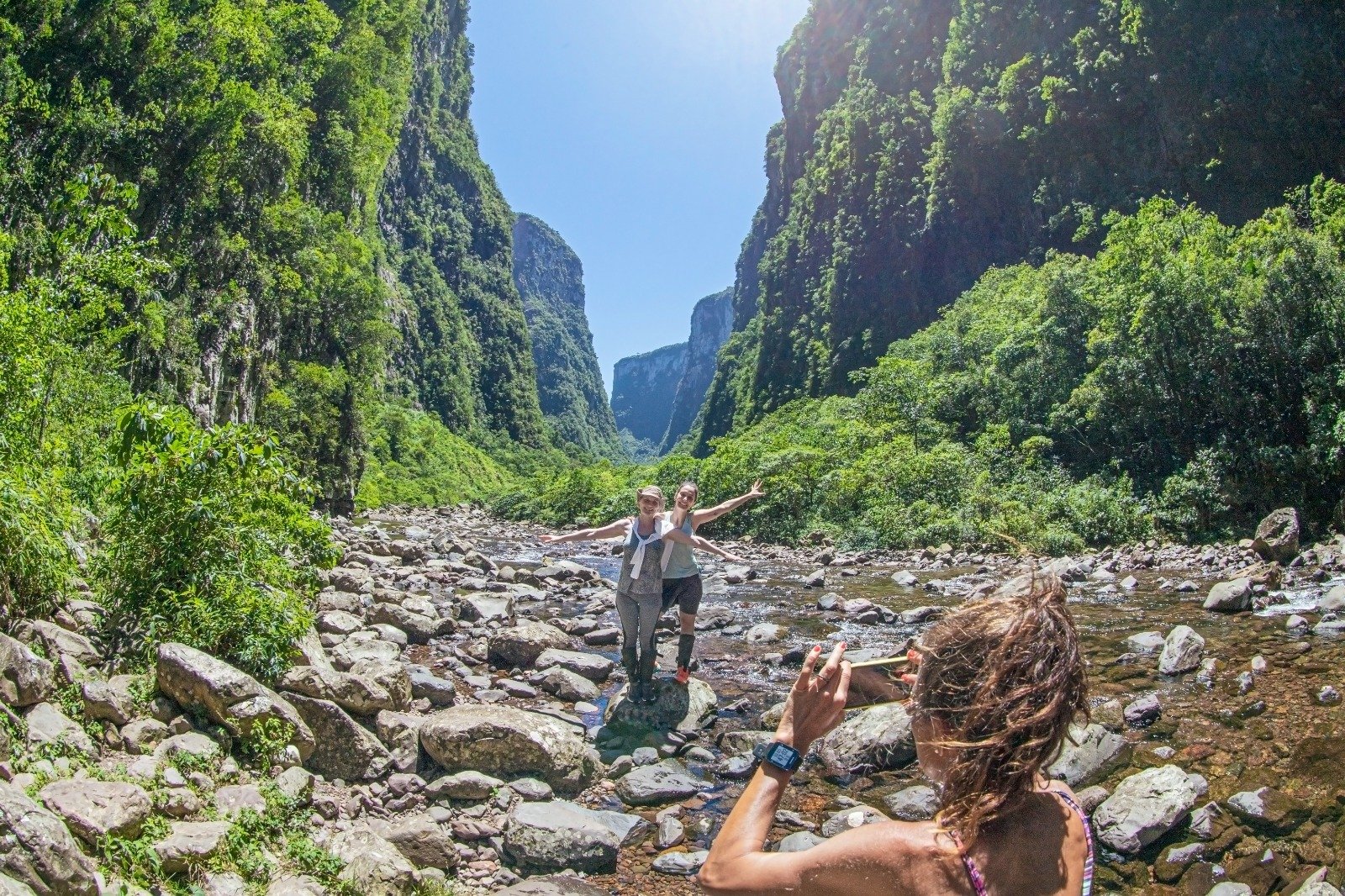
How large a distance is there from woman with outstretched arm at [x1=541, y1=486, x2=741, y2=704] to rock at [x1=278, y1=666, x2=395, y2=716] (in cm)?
211

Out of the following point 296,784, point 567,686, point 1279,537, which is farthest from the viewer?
point 1279,537

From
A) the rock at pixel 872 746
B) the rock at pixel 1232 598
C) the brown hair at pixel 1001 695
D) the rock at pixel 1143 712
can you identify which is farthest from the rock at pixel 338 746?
the rock at pixel 1232 598

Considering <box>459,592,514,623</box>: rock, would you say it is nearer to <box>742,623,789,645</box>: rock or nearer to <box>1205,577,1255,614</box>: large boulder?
<box>742,623,789,645</box>: rock

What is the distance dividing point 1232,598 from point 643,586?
8906 millimetres

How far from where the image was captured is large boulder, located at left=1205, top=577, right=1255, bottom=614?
→ 11156 millimetres

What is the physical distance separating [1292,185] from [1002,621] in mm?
46060

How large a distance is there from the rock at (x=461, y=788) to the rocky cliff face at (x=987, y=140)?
45784 mm

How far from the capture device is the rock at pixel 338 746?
5.52 meters

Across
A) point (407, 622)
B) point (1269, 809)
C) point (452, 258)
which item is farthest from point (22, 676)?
point (452, 258)

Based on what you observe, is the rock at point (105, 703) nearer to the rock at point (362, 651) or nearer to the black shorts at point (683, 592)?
the rock at point (362, 651)

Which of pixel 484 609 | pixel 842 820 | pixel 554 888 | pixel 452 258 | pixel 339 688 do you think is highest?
pixel 452 258

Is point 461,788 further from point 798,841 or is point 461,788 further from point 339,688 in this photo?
point 798,841

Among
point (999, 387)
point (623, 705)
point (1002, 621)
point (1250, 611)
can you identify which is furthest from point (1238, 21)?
point (1002, 621)

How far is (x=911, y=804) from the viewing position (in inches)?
219
